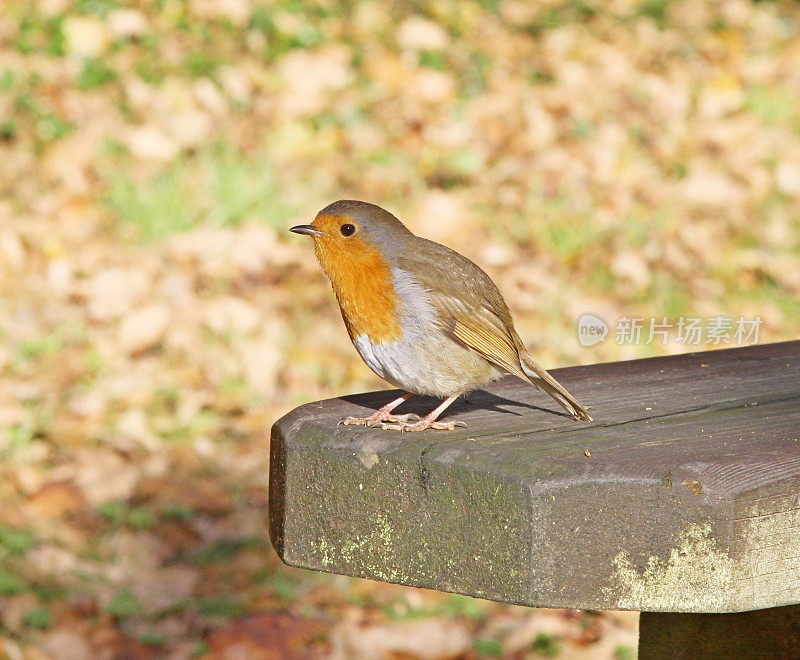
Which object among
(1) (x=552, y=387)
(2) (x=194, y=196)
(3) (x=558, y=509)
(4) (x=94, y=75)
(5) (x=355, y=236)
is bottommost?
(3) (x=558, y=509)

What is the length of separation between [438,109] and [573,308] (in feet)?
6.11

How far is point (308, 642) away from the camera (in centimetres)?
354

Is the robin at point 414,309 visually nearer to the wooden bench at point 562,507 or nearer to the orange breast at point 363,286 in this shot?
the orange breast at point 363,286

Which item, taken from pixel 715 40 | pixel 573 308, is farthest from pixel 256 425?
pixel 715 40

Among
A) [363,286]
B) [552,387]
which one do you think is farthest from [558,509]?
[363,286]

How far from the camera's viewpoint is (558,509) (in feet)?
5.29

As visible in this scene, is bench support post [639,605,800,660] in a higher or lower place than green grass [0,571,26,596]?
higher

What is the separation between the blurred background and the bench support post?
1226 mm

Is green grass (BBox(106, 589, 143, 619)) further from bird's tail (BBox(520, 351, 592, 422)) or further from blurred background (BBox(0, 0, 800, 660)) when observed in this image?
bird's tail (BBox(520, 351, 592, 422))

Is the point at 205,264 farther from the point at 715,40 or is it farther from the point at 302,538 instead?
the point at 715,40

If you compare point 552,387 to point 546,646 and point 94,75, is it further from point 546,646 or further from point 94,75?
point 94,75

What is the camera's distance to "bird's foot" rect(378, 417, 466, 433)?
200 cm

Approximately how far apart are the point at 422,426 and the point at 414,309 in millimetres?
474

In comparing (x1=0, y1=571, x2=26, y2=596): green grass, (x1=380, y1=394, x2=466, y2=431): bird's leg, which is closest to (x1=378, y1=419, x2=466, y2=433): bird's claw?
(x1=380, y1=394, x2=466, y2=431): bird's leg
